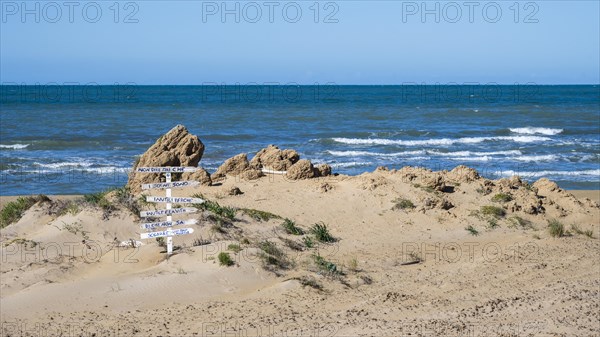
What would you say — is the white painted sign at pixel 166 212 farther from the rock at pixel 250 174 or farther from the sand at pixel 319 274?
the rock at pixel 250 174

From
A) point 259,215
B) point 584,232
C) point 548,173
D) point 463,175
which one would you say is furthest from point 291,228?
point 548,173

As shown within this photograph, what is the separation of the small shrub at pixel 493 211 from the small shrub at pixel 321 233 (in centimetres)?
345

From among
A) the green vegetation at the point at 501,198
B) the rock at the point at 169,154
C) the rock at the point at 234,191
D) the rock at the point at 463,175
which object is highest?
the rock at the point at 169,154

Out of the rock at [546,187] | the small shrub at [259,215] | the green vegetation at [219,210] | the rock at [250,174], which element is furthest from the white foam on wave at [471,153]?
the green vegetation at [219,210]

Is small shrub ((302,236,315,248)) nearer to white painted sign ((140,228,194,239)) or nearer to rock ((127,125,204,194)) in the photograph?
white painted sign ((140,228,194,239))

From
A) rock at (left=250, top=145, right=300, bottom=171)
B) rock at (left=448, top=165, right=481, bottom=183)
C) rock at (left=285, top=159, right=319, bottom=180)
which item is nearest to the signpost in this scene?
rock at (left=285, top=159, right=319, bottom=180)

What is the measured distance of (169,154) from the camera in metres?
16.2

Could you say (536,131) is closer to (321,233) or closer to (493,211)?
(493,211)

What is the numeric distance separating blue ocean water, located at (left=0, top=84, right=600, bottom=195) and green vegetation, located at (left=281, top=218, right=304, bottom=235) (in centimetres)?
958

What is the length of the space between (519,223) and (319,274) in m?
5.23

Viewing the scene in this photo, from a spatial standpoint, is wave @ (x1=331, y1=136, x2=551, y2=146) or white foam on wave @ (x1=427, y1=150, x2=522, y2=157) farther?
wave @ (x1=331, y1=136, x2=551, y2=146)

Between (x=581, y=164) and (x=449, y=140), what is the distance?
9212 mm

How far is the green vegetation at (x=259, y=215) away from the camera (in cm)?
1436

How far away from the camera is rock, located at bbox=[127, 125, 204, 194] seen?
16.1 metres
